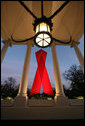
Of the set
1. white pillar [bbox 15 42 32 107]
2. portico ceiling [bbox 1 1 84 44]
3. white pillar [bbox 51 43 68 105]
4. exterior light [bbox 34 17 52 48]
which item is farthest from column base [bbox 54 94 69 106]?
portico ceiling [bbox 1 1 84 44]

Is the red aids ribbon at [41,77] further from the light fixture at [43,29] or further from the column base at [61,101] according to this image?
the light fixture at [43,29]

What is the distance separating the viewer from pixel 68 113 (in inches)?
578

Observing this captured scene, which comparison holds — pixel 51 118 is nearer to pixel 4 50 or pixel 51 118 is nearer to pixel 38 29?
pixel 38 29

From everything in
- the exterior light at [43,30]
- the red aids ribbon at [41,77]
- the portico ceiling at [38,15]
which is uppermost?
the portico ceiling at [38,15]

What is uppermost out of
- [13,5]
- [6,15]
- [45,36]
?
[13,5]

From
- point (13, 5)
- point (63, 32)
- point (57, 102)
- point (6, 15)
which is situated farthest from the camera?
point (63, 32)

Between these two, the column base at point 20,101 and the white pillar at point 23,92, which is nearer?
the column base at point 20,101

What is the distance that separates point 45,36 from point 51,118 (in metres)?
12.4

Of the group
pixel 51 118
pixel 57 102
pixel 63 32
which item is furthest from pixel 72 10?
pixel 51 118

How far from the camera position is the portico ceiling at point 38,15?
74.0ft

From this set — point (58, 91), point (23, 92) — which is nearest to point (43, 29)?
point (23, 92)

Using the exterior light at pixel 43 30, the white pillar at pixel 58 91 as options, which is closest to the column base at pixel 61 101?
the white pillar at pixel 58 91

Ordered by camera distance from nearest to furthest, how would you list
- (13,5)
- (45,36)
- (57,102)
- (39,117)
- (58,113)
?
1. (45,36)
2. (39,117)
3. (58,113)
4. (57,102)
5. (13,5)

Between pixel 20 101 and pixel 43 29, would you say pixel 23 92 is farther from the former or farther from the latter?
pixel 43 29
